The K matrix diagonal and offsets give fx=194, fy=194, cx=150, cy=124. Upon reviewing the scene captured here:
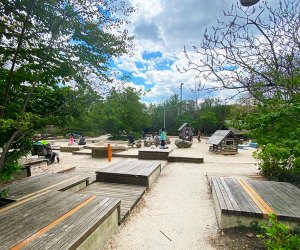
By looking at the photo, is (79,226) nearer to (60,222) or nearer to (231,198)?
(60,222)

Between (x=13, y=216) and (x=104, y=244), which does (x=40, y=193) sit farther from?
(x=104, y=244)

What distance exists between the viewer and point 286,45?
3.32 m

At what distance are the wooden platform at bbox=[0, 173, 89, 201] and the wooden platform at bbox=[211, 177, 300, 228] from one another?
151 inches

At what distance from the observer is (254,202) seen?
4.00 meters

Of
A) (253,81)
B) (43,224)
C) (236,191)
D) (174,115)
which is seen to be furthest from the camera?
(174,115)

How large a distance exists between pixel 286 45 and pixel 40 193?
5691 millimetres

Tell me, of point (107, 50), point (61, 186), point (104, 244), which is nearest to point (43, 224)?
point (104, 244)

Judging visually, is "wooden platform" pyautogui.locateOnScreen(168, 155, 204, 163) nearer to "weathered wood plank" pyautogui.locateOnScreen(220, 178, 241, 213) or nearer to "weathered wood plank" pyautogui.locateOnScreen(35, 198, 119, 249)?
"weathered wood plank" pyautogui.locateOnScreen(220, 178, 241, 213)

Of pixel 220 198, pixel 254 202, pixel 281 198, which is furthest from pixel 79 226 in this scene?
pixel 281 198

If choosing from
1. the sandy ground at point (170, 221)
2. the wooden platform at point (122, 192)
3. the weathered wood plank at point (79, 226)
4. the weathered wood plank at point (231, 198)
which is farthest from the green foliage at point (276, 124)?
the wooden platform at point (122, 192)

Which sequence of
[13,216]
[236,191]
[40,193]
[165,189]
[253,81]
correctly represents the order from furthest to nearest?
[165,189], [236,191], [40,193], [253,81], [13,216]

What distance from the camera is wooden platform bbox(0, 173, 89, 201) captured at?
14.0 feet

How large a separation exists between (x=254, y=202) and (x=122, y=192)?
3.36m

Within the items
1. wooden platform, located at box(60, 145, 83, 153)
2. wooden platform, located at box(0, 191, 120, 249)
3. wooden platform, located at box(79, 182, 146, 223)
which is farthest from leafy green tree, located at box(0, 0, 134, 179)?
wooden platform, located at box(60, 145, 83, 153)
